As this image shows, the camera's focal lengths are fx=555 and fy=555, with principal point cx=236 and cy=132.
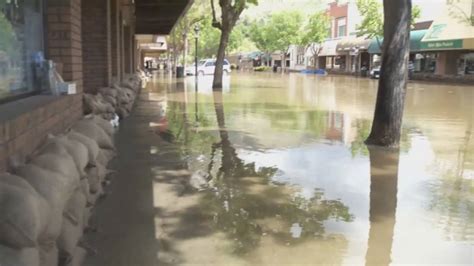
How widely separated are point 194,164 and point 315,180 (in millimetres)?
1732

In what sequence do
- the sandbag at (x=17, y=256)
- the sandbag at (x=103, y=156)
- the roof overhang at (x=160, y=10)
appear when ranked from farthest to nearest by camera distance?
the roof overhang at (x=160, y=10)
the sandbag at (x=103, y=156)
the sandbag at (x=17, y=256)

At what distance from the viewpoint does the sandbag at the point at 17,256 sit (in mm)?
2756

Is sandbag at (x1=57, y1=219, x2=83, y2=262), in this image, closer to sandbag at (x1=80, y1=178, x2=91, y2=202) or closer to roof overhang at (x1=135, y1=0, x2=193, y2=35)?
sandbag at (x1=80, y1=178, x2=91, y2=202)

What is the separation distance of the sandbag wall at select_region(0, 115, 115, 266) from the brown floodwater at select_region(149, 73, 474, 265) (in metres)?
0.69

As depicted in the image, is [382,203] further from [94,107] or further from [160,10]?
[160,10]

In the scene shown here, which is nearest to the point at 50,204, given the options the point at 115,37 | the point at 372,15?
the point at 115,37

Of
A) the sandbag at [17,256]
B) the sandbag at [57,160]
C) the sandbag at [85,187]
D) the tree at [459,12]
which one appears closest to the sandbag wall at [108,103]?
the sandbag at [85,187]

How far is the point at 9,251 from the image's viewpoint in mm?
2805

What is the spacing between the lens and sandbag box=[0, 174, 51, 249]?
111 inches

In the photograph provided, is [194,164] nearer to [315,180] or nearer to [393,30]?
[315,180]

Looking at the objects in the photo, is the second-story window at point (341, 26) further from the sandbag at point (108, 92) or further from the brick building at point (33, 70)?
the brick building at point (33, 70)

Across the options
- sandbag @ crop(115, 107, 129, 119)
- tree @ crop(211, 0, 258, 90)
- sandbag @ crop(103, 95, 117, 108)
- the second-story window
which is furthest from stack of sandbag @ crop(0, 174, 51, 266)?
the second-story window

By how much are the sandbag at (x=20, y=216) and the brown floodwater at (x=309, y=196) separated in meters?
1.25

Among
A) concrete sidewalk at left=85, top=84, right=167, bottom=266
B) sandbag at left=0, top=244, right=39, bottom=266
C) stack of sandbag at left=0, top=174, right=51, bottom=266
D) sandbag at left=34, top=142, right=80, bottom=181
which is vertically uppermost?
sandbag at left=34, top=142, right=80, bottom=181
